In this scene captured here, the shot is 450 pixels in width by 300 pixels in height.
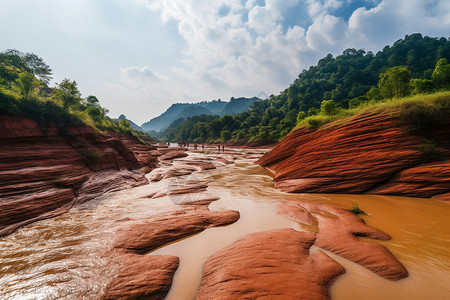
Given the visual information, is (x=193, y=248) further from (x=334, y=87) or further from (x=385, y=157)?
(x=334, y=87)

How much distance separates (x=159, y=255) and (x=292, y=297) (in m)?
3.65

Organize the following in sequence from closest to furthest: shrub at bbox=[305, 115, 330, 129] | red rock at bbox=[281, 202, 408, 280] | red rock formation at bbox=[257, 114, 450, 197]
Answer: red rock at bbox=[281, 202, 408, 280]
red rock formation at bbox=[257, 114, 450, 197]
shrub at bbox=[305, 115, 330, 129]

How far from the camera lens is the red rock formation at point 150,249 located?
143 inches

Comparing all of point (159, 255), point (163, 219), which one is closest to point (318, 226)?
point (159, 255)

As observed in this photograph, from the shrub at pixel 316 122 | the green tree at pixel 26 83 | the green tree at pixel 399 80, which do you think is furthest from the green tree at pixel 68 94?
the green tree at pixel 399 80

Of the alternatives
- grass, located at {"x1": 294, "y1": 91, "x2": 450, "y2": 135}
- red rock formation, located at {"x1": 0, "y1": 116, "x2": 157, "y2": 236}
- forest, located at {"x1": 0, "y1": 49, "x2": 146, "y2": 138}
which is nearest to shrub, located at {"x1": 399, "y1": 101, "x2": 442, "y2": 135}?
grass, located at {"x1": 294, "y1": 91, "x2": 450, "y2": 135}

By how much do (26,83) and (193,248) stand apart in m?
17.1

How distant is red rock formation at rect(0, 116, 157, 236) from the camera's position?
24.9 ft

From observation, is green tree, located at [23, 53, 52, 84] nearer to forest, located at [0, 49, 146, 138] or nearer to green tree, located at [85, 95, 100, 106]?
green tree, located at [85, 95, 100, 106]

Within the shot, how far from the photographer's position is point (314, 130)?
14844 mm

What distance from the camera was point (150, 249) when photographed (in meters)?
5.33

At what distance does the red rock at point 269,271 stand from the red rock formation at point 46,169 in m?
8.46

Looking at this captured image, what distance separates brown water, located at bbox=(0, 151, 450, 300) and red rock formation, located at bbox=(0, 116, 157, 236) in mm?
1047

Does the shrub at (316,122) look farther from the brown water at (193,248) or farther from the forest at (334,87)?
the forest at (334,87)
